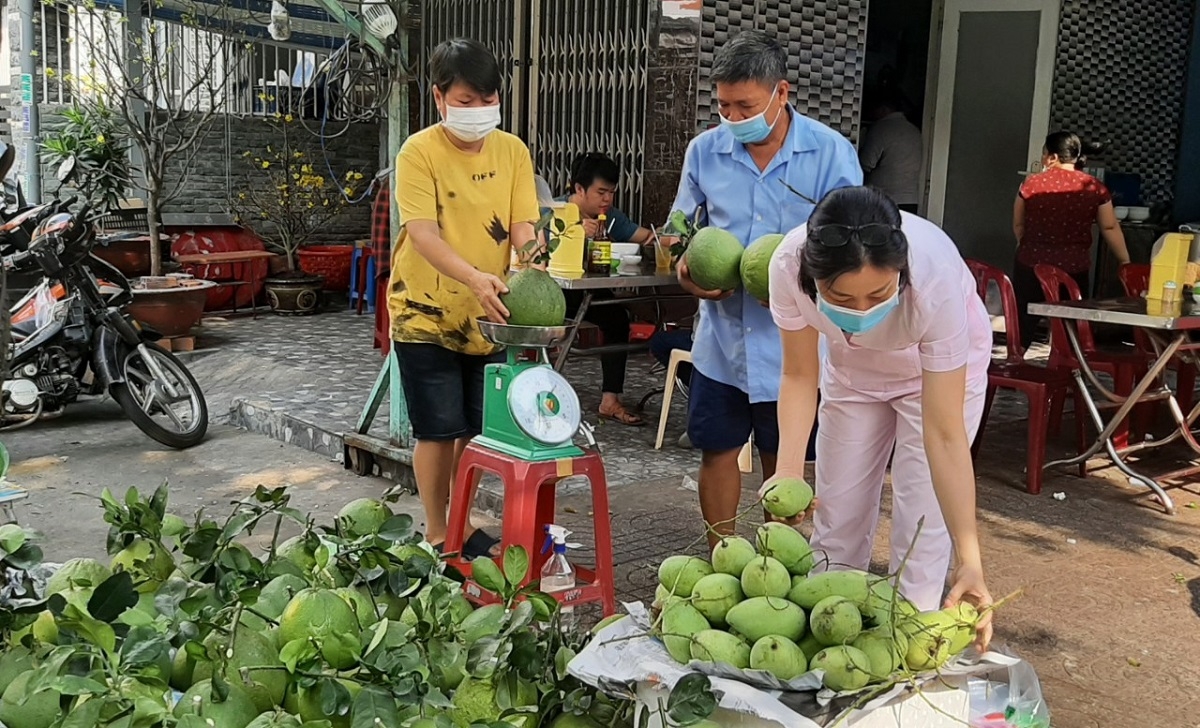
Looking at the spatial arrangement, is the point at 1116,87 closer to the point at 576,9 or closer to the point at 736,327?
the point at 576,9

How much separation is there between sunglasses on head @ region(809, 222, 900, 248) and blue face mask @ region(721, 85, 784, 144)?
1.17m

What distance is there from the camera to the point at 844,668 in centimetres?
159

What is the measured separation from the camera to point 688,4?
6.57 meters

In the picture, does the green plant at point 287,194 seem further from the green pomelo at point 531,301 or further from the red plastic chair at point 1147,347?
the green pomelo at point 531,301

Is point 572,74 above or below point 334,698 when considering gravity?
above

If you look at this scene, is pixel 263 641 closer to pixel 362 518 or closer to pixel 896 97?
pixel 362 518

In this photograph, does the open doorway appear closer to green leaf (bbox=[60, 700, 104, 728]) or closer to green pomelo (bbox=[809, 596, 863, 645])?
green pomelo (bbox=[809, 596, 863, 645])

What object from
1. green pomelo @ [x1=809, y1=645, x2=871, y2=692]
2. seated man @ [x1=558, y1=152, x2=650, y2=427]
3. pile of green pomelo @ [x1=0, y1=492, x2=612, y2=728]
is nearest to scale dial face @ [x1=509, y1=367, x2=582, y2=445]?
pile of green pomelo @ [x1=0, y1=492, x2=612, y2=728]

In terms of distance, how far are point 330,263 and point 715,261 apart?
7.86 metres

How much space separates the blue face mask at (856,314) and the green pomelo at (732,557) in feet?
1.76

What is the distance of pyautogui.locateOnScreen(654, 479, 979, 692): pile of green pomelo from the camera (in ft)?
5.29

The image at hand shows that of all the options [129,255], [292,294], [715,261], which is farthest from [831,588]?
[292,294]

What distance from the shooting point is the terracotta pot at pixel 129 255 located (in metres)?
8.77

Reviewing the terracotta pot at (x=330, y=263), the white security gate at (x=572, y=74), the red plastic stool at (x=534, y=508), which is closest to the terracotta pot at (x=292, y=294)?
the terracotta pot at (x=330, y=263)
